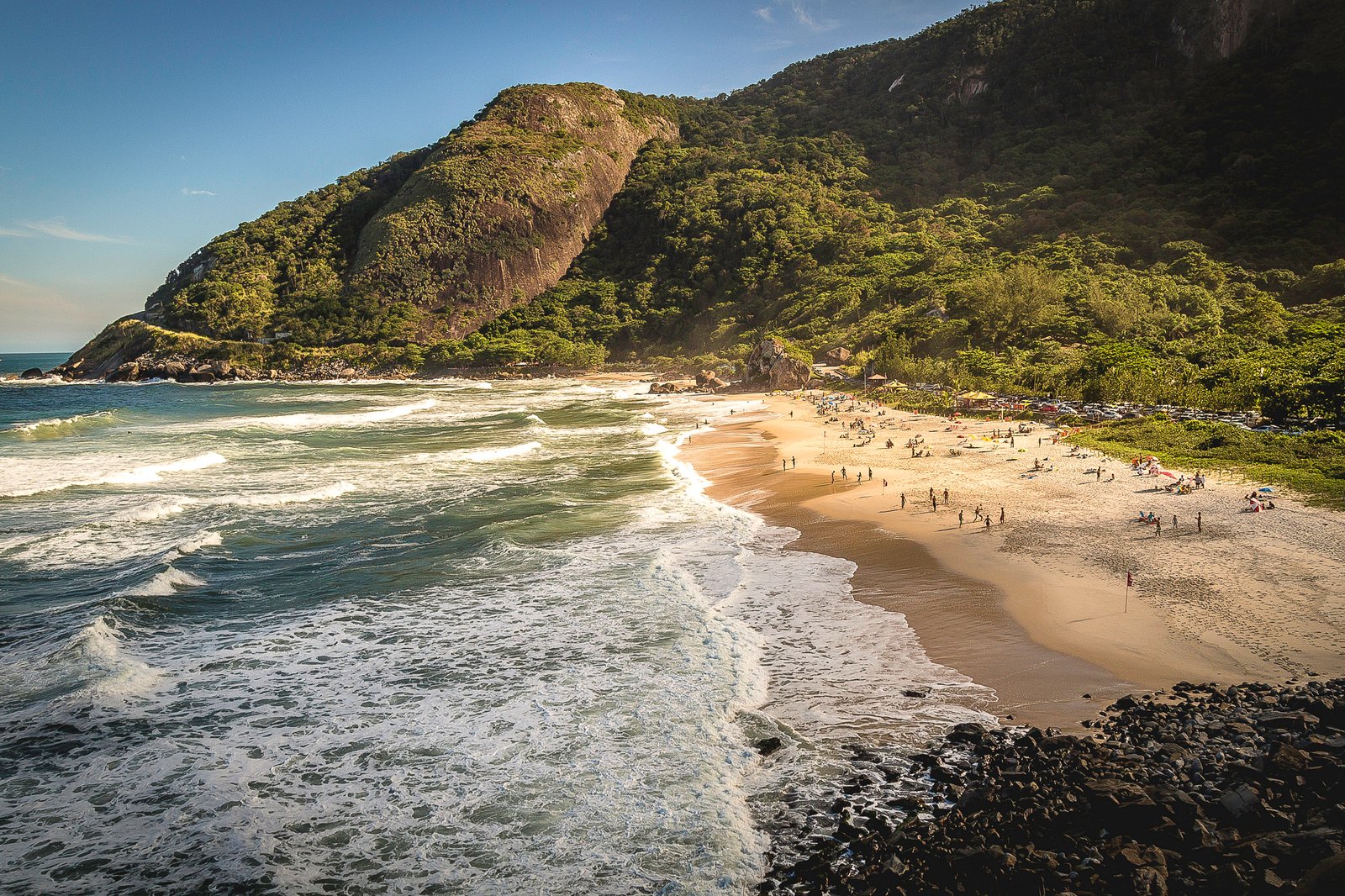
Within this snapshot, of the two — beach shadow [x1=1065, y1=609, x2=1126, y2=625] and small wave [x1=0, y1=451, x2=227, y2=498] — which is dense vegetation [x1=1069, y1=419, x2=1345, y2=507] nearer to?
beach shadow [x1=1065, y1=609, x2=1126, y2=625]

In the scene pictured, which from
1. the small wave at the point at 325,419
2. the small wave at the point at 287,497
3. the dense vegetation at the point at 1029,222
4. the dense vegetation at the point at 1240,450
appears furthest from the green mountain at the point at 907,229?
the small wave at the point at 325,419

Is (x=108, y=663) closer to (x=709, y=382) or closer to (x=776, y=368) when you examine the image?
(x=776, y=368)

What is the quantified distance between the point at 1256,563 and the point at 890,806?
12.2 m

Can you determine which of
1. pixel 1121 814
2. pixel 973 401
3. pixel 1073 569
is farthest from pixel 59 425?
pixel 973 401

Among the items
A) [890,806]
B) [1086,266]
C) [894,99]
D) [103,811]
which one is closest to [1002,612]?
[890,806]

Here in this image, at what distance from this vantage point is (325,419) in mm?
52750

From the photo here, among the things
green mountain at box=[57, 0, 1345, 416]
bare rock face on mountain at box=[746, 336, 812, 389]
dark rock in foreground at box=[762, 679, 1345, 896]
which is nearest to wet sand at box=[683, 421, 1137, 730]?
dark rock in foreground at box=[762, 679, 1345, 896]

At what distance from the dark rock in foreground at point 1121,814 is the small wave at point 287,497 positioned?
77.4 ft

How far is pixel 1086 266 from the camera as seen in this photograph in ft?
260

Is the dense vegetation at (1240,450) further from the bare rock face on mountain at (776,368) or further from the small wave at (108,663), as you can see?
the bare rock face on mountain at (776,368)

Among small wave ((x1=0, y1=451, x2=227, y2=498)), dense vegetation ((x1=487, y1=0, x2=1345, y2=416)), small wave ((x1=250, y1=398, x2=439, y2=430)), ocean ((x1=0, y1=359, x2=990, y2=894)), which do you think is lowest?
ocean ((x1=0, y1=359, x2=990, y2=894))

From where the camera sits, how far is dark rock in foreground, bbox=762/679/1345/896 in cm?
636

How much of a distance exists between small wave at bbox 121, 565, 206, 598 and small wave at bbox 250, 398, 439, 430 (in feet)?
109

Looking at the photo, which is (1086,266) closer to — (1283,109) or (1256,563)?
(1283,109)
